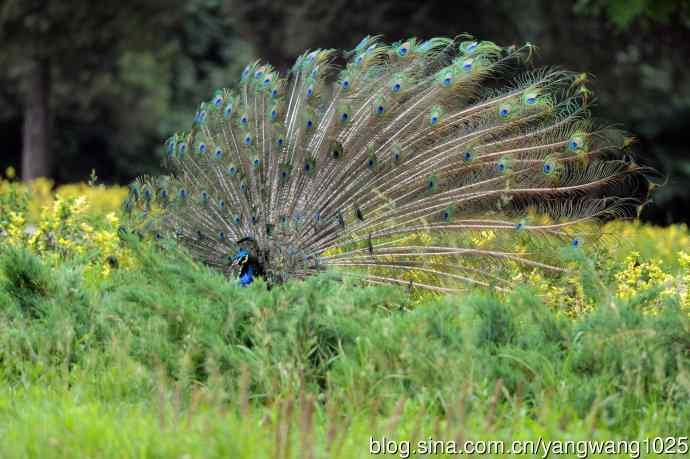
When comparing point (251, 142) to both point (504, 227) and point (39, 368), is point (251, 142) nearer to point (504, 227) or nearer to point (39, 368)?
point (504, 227)

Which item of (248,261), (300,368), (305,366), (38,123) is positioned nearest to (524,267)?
(248,261)

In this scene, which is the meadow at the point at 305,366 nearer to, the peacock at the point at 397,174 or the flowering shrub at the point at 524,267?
the flowering shrub at the point at 524,267

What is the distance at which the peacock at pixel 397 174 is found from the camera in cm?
737

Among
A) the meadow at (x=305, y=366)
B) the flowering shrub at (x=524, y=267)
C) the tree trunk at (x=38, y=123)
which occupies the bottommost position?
the meadow at (x=305, y=366)

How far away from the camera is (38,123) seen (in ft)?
78.8

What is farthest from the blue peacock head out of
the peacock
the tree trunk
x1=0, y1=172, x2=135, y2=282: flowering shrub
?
the tree trunk

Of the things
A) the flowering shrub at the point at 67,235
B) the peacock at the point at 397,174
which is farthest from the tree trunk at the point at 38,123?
the peacock at the point at 397,174

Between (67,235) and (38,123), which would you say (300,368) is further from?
(38,123)

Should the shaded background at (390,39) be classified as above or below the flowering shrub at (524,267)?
above

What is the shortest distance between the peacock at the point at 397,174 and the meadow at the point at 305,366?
1.02 m

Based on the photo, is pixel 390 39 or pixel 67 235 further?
pixel 390 39

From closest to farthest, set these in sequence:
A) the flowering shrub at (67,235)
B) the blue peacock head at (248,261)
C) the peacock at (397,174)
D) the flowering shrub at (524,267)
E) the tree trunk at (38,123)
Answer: the flowering shrub at (524,267), the peacock at (397,174), the blue peacock head at (248,261), the flowering shrub at (67,235), the tree trunk at (38,123)

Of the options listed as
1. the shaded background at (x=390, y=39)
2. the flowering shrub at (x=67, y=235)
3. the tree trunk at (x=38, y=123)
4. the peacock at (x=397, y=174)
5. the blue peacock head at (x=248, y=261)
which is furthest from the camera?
the tree trunk at (x=38, y=123)

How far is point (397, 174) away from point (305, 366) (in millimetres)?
2735
